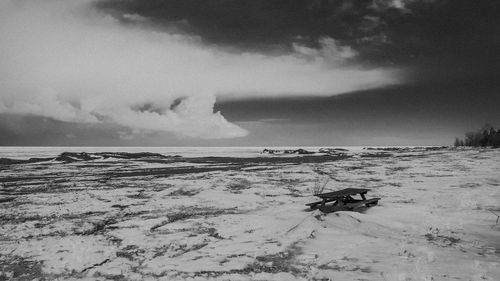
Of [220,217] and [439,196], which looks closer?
[220,217]

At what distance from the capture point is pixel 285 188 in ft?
61.7

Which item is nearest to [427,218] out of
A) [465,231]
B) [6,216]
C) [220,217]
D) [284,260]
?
[465,231]

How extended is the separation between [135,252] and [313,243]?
4521mm

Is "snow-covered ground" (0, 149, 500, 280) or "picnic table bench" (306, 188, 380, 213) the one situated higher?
"picnic table bench" (306, 188, 380, 213)

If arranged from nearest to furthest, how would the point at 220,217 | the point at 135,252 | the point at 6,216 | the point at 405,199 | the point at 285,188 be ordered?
the point at 135,252 < the point at 220,217 < the point at 6,216 < the point at 405,199 < the point at 285,188

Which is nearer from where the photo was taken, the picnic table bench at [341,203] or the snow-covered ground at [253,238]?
the snow-covered ground at [253,238]

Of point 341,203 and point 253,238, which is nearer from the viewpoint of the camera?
point 253,238

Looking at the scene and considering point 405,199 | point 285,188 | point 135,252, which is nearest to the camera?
point 135,252

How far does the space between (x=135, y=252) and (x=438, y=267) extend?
6.87m

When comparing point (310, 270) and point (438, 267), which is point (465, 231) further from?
point (310, 270)

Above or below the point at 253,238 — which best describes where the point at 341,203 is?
above

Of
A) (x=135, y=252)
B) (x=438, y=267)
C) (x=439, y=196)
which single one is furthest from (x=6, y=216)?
(x=439, y=196)

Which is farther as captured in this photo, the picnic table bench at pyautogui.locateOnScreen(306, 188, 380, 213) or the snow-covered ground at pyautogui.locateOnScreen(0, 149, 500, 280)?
the picnic table bench at pyautogui.locateOnScreen(306, 188, 380, 213)

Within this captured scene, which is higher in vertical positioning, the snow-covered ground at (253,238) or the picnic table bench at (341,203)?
the picnic table bench at (341,203)
